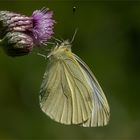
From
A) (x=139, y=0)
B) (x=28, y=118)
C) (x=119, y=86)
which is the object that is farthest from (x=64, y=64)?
(x=139, y=0)

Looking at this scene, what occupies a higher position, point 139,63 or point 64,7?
point 64,7

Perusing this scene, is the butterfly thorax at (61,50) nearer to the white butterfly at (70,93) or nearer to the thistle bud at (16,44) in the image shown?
the white butterfly at (70,93)

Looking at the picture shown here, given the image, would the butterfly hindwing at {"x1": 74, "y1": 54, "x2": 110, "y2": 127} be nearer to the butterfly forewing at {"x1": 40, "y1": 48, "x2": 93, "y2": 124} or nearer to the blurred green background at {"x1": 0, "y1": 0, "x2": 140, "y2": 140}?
the butterfly forewing at {"x1": 40, "y1": 48, "x2": 93, "y2": 124}

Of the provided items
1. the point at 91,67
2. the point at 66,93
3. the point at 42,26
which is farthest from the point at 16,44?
the point at 91,67

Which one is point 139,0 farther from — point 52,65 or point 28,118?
point 52,65

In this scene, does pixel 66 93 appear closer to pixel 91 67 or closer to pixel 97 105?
pixel 97 105
